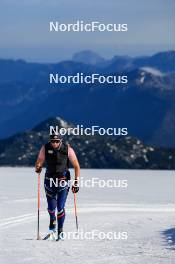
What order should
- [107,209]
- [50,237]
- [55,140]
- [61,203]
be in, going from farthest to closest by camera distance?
[107,209]
[61,203]
[50,237]
[55,140]

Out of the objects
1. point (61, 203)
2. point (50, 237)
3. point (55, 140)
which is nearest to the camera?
point (55, 140)

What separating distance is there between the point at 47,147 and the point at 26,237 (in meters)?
2.02

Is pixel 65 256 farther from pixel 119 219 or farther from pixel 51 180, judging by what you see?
pixel 119 219

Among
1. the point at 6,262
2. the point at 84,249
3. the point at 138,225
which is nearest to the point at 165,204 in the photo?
the point at 138,225

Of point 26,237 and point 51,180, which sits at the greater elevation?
point 51,180

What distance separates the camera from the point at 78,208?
77.0 feet

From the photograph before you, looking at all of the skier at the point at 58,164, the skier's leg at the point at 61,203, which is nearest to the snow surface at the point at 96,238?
the skier's leg at the point at 61,203

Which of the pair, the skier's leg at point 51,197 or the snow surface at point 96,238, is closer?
the snow surface at point 96,238

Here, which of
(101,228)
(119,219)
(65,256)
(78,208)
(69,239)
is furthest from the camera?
(78,208)

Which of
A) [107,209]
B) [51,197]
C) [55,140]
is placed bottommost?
[107,209]

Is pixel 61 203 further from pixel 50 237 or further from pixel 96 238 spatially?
pixel 96 238

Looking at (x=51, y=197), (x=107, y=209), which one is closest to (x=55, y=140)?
(x=51, y=197)

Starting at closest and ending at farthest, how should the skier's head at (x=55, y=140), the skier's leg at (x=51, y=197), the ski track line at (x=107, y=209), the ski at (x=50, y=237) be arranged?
the skier's head at (x=55, y=140) → the ski at (x=50, y=237) → the skier's leg at (x=51, y=197) → the ski track line at (x=107, y=209)

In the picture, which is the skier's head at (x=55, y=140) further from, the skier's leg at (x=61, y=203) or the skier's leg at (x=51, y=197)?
the skier's leg at (x=61, y=203)
